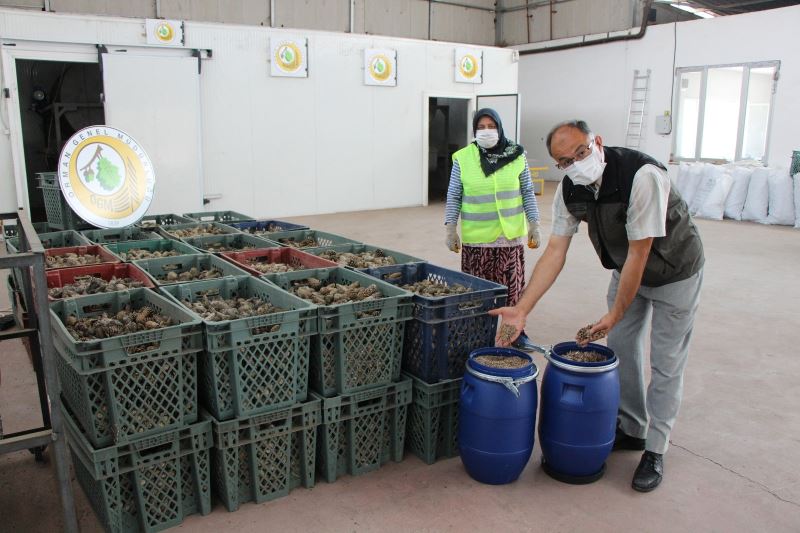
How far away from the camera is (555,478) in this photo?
8.41 ft

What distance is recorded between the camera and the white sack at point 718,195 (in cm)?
966

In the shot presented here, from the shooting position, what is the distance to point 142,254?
12.0 ft

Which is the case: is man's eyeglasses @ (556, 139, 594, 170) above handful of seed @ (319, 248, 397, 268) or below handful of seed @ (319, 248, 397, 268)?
above

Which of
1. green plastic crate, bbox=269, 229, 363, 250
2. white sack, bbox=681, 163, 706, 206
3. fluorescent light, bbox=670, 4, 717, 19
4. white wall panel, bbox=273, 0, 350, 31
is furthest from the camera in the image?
fluorescent light, bbox=670, 4, 717, 19

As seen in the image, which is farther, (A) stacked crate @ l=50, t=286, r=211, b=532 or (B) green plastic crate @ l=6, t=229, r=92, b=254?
(B) green plastic crate @ l=6, t=229, r=92, b=254

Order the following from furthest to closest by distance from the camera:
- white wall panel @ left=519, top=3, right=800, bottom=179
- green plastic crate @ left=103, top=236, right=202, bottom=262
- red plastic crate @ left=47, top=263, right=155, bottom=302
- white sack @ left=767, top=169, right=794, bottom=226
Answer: white wall panel @ left=519, top=3, right=800, bottom=179, white sack @ left=767, top=169, right=794, bottom=226, green plastic crate @ left=103, top=236, right=202, bottom=262, red plastic crate @ left=47, top=263, right=155, bottom=302

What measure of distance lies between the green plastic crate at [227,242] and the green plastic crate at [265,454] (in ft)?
5.64

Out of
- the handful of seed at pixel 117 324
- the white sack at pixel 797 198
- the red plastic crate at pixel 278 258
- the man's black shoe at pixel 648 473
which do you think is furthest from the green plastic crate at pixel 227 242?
the white sack at pixel 797 198

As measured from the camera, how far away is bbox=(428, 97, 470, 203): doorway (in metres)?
12.1

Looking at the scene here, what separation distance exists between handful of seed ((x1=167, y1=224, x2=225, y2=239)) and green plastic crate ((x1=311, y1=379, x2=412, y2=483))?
219cm

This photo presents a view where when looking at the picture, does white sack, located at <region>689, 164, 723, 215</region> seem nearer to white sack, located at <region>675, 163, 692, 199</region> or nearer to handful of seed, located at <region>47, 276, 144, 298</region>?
white sack, located at <region>675, 163, 692, 199</region>

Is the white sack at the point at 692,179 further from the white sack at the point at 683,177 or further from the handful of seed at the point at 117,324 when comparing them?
the handful of seed at the point at 117,324

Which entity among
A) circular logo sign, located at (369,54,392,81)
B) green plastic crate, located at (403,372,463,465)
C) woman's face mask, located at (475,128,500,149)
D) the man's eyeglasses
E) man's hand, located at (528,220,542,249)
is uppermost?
circular logo sign, located at (369,54,392,81)

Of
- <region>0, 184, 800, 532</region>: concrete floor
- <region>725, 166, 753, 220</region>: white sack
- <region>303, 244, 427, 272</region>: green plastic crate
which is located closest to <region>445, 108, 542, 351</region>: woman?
<region>303, 244, 427, 272</region>: green plastic crate
